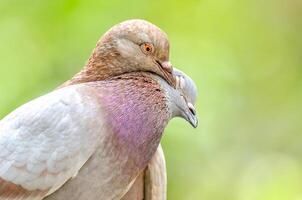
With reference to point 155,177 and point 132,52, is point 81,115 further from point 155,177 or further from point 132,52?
point 155,177

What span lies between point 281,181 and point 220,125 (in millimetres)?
465

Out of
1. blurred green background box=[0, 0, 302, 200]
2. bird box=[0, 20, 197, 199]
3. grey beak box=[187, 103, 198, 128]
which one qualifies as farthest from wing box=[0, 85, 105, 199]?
blurred green background box=[0, 0, 302, 200]

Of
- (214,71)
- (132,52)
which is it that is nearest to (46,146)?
(132,52)

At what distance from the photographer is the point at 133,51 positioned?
4.06 meters

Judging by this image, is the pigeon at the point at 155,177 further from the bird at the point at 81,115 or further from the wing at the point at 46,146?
the wing at the point at 46,146

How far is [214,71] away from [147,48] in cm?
186

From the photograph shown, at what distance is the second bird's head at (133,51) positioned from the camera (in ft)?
13.3

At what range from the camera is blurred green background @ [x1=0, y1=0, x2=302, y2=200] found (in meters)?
5.36

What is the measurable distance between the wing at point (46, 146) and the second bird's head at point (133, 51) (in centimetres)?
27

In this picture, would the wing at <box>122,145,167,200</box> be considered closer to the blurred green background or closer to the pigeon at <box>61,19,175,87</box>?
the pigeon at <box>61,19,175,87</box>

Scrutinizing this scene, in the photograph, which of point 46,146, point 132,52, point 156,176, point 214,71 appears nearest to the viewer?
point 46,146

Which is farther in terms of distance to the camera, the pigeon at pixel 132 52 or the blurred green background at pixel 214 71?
the blurred green background at pixel 214 71

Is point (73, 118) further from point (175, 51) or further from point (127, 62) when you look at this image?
point (175, 51)

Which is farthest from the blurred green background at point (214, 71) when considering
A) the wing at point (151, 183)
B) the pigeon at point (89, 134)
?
the pigeon at point (89, 134)
